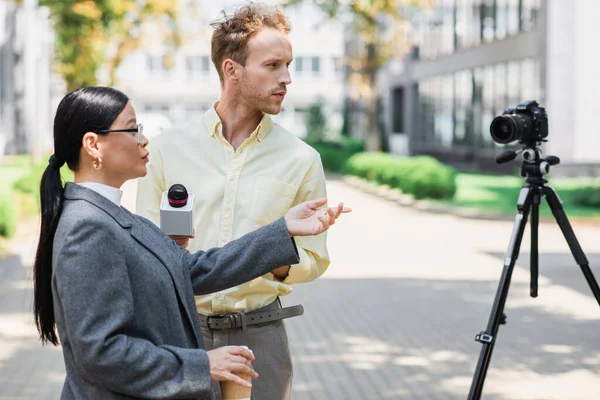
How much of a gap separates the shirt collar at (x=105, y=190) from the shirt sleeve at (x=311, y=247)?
2.51 feet

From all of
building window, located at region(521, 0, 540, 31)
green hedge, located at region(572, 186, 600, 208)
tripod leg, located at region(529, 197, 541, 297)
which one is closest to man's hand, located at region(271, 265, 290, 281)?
tripod leg, located at region(529, 197, 541, 297)

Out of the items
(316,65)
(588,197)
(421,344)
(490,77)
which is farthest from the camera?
(316,65)

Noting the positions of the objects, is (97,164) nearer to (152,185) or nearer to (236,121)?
(152,185)

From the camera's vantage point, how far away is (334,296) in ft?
38.2

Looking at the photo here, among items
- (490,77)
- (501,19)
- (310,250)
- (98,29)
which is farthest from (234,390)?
(490,77)

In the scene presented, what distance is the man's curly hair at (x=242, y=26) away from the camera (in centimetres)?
341

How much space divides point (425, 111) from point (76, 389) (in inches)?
1926

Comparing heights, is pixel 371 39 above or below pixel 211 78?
above

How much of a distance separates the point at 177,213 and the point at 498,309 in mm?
2981

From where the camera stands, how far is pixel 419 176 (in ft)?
80.2

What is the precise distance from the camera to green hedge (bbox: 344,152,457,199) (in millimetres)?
24109

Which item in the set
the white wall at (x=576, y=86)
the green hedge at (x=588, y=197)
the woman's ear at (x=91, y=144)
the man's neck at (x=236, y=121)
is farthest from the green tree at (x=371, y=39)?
the woman's ear at (x=91, y=144)

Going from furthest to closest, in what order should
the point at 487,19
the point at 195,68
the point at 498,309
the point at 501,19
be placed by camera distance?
the point at 195,68, the point at 487,19, the point at 501,19, the point at 498,309

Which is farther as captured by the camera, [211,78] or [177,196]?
[211,78]
